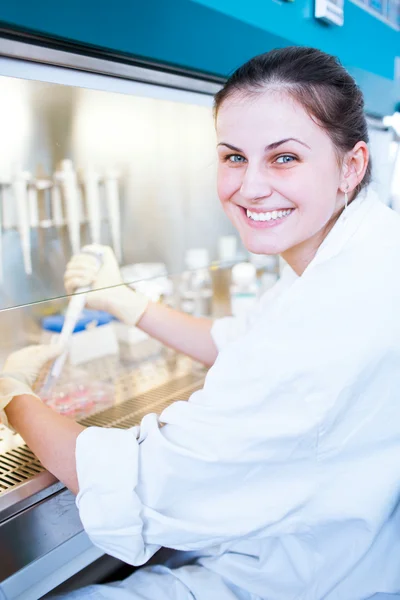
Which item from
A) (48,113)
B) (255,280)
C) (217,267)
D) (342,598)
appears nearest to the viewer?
(342,598)

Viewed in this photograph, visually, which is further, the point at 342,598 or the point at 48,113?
the point at 48,113

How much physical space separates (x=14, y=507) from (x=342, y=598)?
0.58 meters

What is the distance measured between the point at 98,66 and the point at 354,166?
1.71ft

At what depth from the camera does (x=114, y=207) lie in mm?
1281

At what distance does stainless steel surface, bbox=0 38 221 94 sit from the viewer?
871 millimetres

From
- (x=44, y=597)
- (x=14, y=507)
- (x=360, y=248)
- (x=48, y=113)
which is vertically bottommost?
(x=44, y=597)

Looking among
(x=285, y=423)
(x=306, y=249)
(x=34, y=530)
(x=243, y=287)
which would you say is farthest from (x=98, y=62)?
(x=243, y=287)

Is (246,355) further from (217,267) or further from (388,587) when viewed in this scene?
(217,267)

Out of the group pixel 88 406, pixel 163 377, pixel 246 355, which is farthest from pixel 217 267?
pixel 246 355

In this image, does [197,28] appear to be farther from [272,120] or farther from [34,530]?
[34,530]

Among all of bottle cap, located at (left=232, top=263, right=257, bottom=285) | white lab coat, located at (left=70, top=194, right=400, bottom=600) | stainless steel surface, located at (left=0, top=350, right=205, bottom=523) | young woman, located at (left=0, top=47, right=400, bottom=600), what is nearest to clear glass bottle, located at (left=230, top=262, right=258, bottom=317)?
bottle cap, located at (left=232, top=263, right=257, bottom=285)

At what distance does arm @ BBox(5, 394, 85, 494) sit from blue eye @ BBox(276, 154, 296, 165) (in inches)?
22.5

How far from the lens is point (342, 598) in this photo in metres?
0.89

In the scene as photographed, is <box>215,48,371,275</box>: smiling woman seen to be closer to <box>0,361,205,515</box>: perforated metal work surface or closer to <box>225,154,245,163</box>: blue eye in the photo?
<box>225,154,245,163</box>: blue eye
